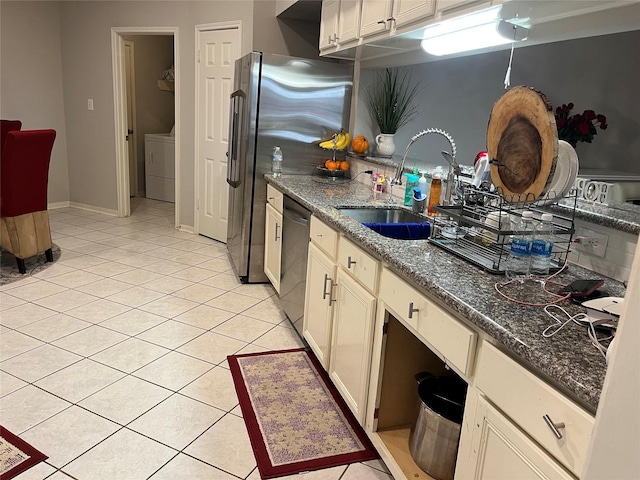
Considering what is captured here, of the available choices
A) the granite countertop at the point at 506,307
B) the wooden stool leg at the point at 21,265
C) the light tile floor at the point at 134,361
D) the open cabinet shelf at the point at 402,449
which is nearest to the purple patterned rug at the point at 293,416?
the light tile floor at the point at 134,361

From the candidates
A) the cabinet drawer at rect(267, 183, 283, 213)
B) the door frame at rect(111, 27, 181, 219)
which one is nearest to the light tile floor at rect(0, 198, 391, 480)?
the cabinet drawer at rect(267, 183, 283, 213)

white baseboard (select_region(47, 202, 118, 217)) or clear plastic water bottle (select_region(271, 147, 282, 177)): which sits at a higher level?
clear plastic water bottle (select_region(271, 147, 282, 177))

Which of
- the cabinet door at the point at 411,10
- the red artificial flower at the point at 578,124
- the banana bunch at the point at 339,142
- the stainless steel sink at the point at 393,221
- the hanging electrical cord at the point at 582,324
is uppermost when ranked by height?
the cabinet door at the point at 411,10

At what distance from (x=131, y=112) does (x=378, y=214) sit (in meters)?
5.05

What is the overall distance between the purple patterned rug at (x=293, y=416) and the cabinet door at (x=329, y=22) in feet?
6.52

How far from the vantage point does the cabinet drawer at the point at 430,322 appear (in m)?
1.27

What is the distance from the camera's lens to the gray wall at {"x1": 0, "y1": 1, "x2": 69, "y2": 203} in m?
5.18

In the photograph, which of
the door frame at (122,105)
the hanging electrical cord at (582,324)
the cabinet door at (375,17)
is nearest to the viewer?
the hanging electrical cord at (582,324)

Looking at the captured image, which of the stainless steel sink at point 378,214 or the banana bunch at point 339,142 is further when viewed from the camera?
the banana bunch at point 339,142

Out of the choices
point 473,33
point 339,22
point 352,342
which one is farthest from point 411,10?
point 352,342

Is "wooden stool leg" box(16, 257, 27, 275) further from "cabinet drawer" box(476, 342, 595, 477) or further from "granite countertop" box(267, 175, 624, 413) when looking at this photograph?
"cabinet drawer" box(476, 342, 595, 477)

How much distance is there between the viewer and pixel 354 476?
6.02 feet

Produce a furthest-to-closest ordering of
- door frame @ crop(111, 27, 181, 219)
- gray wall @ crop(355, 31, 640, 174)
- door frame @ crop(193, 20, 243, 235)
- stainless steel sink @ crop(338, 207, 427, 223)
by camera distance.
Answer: door frame @ crop(111, 27, 181, 219) → door frame @ crop(193, 20, 243, 235) → stainless steel sink @ crop(338, 207, 427, 223) → gray wall @ crop(355, 31, 640, 174)

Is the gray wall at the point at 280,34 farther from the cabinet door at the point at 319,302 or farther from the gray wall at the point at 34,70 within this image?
the gray wall at the point at 34,70
